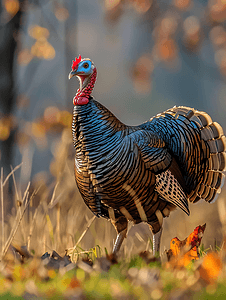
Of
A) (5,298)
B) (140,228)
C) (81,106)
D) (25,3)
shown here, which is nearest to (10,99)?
(25,3)

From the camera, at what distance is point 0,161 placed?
598 cm

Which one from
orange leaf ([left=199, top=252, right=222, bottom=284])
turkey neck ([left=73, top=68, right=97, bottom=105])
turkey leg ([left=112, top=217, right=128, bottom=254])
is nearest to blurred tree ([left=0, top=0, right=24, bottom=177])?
turkey neck ([left=73, top=68, right=97, bottom=105])

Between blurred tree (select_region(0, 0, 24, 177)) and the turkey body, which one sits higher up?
blurred tree (select_region(0, 0, 24, 177))

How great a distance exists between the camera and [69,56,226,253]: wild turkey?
2.44 metres

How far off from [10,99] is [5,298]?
4905 millimetres

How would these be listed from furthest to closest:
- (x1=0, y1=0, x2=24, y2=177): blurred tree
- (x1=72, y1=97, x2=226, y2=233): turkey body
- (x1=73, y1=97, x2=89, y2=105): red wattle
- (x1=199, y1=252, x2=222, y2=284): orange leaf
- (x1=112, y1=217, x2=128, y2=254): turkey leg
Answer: (x1=0, y1=0, x2=24, y2=177): blurred tree
(x1=112, y1=217, x2=128, y2=254): turkey leg
(x1=73, y1=97, x2=89, y2=105): red wattle
(x1=72, y1=97, x2=226, y2=233): turkey body
(x1=199, y1=252, x2=222, y2=284): orange leaf

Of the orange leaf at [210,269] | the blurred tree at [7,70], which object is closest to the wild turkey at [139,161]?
the orange leaf at [210,269]

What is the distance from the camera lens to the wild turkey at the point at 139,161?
244cm

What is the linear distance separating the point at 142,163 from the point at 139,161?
4cm

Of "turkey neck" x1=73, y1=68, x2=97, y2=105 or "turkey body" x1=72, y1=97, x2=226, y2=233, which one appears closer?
"turkey body" x1=72, y1=97, x2=226, y2=233

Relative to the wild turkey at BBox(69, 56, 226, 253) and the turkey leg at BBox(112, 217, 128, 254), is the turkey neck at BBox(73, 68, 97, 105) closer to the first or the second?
the wild turkey at BBox(69, 56, 226, 253)

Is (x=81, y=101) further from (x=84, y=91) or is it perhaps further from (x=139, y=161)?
(x=139, y=161)

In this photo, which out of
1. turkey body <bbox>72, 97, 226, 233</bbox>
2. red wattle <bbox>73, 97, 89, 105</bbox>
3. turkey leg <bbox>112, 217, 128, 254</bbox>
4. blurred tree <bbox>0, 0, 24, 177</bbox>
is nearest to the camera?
turkey body <bbox>72, 97, 226, 233</bbox>

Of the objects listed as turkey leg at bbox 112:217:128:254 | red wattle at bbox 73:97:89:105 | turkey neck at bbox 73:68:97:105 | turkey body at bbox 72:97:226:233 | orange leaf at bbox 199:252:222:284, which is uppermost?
turkey neck at bbox 73:68:97:105
